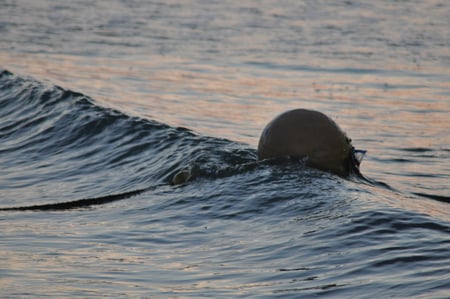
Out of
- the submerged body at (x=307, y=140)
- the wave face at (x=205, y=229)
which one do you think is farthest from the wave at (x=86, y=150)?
the submerged body at (x=307, y=140)

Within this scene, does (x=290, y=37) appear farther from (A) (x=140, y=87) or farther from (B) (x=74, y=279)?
(B) (x=74, y=279)

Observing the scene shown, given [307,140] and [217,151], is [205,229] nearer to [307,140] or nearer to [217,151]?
[307,140]

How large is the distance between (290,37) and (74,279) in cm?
1750

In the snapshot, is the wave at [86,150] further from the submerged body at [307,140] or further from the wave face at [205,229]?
the submerged body at [307,140]

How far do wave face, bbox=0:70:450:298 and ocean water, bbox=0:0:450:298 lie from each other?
0.10 ft

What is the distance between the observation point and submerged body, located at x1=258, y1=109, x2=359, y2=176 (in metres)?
12.0

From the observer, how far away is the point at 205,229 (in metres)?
10.5

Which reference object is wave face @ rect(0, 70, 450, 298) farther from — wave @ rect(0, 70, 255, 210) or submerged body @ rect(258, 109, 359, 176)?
submerged body @ rect(258, 109, 359, 176)

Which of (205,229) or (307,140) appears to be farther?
(307,140)

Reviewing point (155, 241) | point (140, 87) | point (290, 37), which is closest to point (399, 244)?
point (155, 241)

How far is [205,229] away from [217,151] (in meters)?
3.94

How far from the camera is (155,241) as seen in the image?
10.1m

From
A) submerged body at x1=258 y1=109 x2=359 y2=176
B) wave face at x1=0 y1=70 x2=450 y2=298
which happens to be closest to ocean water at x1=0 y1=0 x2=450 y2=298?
wave face at x1=0 y1=70 x2=450 y2=298

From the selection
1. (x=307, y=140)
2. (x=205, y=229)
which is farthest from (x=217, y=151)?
(x=205, y=229)
